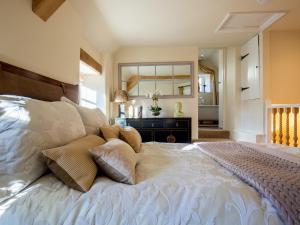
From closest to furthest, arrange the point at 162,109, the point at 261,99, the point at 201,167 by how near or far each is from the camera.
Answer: the point at 201,167
the point at 261,99
the point at 162,109

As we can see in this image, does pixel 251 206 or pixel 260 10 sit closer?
pixel 251 206

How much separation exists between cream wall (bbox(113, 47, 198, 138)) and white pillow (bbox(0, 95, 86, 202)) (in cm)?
318

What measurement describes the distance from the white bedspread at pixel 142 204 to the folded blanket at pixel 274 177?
4 centimetres

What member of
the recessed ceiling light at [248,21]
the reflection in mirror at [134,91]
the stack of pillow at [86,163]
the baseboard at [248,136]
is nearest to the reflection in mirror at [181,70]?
the reflection in mirror at [134,91]

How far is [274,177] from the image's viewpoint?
0.92m

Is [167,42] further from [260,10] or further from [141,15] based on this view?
[260,10]

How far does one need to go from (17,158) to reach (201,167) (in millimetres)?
960

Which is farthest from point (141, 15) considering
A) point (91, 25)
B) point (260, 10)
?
point (260, 10)

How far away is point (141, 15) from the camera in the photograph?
2789mm

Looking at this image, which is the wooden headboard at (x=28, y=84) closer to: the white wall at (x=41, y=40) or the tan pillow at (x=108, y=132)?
the white wall at (x=41, y=40)

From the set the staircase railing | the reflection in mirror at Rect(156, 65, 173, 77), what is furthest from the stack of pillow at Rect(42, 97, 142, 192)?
the reflection in mirror at Rect(156, 65, 173, 77)

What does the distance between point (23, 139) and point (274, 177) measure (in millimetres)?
1162

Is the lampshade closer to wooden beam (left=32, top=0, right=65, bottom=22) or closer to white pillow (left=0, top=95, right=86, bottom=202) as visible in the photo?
wooden beam (left=32, top=0, right=65, bottom=22)

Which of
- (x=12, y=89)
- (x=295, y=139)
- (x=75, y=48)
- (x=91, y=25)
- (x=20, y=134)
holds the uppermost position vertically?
(x=91, y=25)
